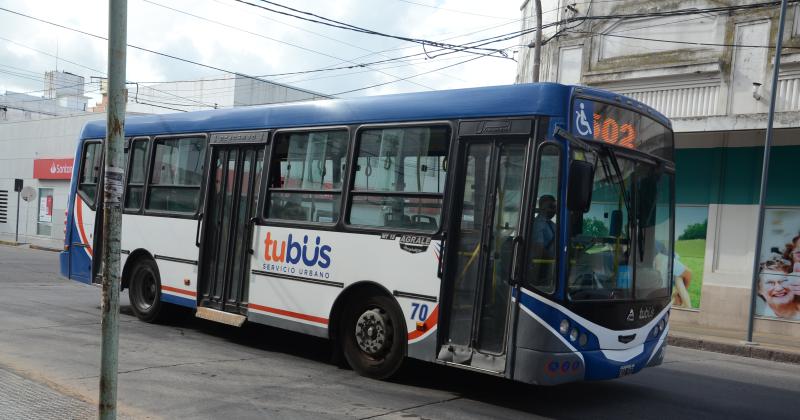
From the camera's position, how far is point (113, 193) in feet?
15.7

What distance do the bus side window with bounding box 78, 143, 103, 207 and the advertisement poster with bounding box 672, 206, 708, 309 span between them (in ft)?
39.9

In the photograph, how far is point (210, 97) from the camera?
41.1 metres

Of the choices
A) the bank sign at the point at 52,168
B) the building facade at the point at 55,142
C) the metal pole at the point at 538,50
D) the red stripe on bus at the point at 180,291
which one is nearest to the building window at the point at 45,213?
the building facade at the point at 55,142

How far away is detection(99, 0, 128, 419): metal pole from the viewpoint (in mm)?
4707

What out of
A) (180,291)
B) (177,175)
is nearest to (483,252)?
(180,291)

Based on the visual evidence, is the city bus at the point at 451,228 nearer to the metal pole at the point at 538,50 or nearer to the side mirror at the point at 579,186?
the side mirror at the point at 579,186

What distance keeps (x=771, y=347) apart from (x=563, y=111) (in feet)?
30.1

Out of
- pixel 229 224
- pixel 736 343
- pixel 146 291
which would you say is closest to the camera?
pixel 229 224

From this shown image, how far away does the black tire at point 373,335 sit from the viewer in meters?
7.55

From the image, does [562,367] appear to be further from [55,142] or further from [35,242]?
[55,142]

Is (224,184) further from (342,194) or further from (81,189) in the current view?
(81,189)

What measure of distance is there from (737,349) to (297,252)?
28.5 ft

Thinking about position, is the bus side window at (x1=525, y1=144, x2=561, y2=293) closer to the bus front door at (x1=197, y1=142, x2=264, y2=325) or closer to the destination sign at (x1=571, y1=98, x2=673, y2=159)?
the destination sign at (x1=571, y1=98, x2=673, y2=159)

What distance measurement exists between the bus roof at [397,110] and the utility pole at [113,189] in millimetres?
3444
